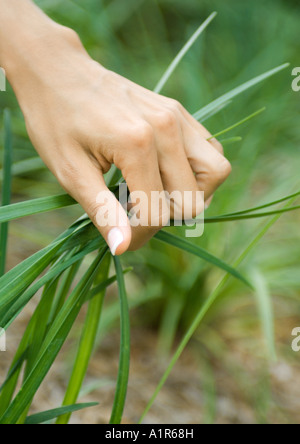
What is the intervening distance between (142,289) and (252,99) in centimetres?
72

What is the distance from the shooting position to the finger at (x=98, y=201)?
41 cm

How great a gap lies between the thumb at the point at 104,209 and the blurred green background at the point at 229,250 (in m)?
0.28

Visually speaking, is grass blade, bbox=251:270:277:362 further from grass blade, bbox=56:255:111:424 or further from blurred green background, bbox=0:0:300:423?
grass blade, bbox=56:255:111:424

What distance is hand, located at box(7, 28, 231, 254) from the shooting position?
412 mm

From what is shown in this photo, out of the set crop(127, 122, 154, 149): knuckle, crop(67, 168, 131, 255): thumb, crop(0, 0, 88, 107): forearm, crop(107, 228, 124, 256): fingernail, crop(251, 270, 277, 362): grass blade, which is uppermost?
crop(251, 270, 277, 362): grass blade

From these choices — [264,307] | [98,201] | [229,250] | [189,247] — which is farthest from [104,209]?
[229,250]

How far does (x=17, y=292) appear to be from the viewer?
41 centimetres

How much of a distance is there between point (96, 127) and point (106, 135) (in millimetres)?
10

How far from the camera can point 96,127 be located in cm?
42

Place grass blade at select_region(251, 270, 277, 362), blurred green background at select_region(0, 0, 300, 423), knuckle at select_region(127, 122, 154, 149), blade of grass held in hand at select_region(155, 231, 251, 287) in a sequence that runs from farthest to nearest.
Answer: blurred green background at select_region(0, 0, 300, 423) → grass blade at select_region(251, 270, 277, 362) → blade of grass held in hand at select_region(155, 231, 251, 287) → knuckle at select_region(127, 122, 154, 149)

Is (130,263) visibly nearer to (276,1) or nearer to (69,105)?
(69,105)

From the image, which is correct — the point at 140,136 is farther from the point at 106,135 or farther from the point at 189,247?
the point at 189,247

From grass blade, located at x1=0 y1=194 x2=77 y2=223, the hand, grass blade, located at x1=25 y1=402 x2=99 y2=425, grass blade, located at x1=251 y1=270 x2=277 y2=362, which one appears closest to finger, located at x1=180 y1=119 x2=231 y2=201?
the hand

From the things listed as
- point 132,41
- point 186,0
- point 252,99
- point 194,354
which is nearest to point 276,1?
point 186,0
